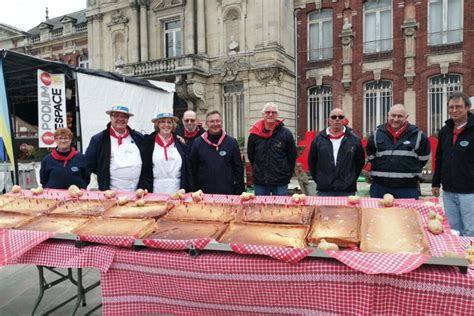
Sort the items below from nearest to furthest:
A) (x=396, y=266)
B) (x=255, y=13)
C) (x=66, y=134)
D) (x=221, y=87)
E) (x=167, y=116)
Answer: (x=396, y=266) → (x=167, y=116) → (x=66, y=134) → (x=255, y=13) → (x=221, y=87)

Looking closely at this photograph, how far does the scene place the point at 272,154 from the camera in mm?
4637

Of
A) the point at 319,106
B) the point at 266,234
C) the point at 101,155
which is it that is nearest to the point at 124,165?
the point at 101,155

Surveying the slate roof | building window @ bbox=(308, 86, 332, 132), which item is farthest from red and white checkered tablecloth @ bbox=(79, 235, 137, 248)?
the slate roof

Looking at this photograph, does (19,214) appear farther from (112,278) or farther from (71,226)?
(112,278)

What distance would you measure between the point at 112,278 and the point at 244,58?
15.8 metres

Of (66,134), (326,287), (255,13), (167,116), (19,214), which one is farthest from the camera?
(255,13)

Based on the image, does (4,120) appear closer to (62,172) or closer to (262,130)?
(62,172)

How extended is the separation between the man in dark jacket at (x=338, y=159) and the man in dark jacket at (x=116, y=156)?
218cm

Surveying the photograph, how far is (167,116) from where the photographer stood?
13.8 ft

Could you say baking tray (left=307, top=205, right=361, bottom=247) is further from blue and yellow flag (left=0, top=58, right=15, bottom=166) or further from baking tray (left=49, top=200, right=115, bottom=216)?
blue and yellow flag (left=0, top=58, right=15, bottom=166)

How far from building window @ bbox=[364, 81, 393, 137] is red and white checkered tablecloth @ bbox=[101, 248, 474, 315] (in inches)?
605

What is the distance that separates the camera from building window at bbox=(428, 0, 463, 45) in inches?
586

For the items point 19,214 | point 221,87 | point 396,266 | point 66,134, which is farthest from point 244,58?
point 396,266

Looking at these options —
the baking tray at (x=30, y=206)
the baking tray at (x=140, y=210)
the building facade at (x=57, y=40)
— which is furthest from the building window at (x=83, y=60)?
the baking tray at (x=140, y=210)
